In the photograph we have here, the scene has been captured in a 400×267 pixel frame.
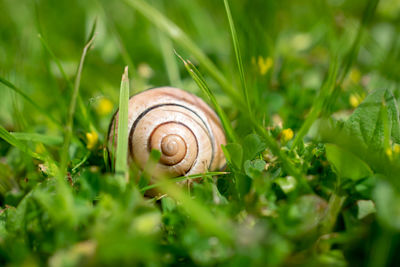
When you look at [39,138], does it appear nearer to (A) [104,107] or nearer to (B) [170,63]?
(A) [104,107]

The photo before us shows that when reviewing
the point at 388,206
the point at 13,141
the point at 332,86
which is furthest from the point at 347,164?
the point at 13,141

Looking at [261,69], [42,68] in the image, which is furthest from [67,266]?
[42,68]

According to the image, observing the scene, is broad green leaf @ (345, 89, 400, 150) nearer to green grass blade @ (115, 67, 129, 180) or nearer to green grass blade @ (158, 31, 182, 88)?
green grass blade @ (115, 67, 129, 180)

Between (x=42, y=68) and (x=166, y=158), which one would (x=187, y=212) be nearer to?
(x=166, y=158)

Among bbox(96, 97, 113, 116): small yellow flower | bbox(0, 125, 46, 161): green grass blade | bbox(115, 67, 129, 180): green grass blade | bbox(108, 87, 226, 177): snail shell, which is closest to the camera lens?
bbox(115, 67, 129, 180): green grass blade

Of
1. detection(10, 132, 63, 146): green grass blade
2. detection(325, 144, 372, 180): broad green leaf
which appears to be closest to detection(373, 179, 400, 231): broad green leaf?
detection(325, 144, 372, 180): broad green leaf

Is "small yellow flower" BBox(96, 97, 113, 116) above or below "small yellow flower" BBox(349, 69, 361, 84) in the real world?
below
